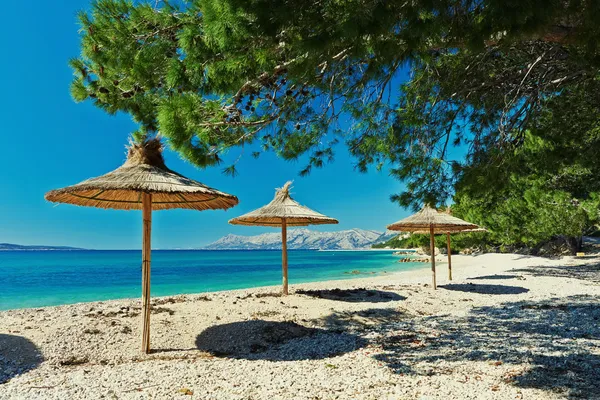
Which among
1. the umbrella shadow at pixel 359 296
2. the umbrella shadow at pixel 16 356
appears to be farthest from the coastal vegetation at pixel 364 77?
the umbrella shadow at pixel 359 296

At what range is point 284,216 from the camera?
8.26 meters

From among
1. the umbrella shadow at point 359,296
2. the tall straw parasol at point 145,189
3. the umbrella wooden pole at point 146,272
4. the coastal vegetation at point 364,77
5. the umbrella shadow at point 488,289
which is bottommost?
the umbrella shadow at point 488,289

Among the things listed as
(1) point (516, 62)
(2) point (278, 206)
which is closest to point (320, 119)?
(1) point (516, 62)

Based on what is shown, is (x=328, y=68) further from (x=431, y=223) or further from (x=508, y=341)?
(x=431, y=223)

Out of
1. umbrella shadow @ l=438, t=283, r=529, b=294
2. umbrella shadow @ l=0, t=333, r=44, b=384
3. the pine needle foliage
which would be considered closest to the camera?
the pine needle foliage

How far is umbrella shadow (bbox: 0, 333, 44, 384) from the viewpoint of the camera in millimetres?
3746

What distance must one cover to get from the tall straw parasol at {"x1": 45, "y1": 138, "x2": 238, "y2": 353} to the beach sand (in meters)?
0.86

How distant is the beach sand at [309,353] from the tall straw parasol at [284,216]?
6.36ft

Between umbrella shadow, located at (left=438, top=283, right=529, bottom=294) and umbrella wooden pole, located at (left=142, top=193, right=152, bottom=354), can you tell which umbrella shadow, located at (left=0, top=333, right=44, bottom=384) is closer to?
umbrella wooden pole, located at (left=142, top=193, right=152, bottom=354)

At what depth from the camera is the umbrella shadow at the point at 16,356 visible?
3.75m

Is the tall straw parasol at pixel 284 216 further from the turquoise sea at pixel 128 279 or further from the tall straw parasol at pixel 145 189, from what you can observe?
the turquoise sea at pixel 128 279

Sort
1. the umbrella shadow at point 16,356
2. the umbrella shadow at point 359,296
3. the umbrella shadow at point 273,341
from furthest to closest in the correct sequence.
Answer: the umbrella shadow at point 359,296, the umbrella shadow at point 273,341, the umbrella shadow at point 16,356

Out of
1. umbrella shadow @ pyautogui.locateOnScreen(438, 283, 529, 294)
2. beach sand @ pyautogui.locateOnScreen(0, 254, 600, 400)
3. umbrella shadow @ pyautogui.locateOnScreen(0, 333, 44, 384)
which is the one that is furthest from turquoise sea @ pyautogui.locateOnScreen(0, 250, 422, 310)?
beach sand @ pyautogui.locateOnScreen(0, 254, 600, 400)

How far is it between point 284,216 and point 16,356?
515 cm
